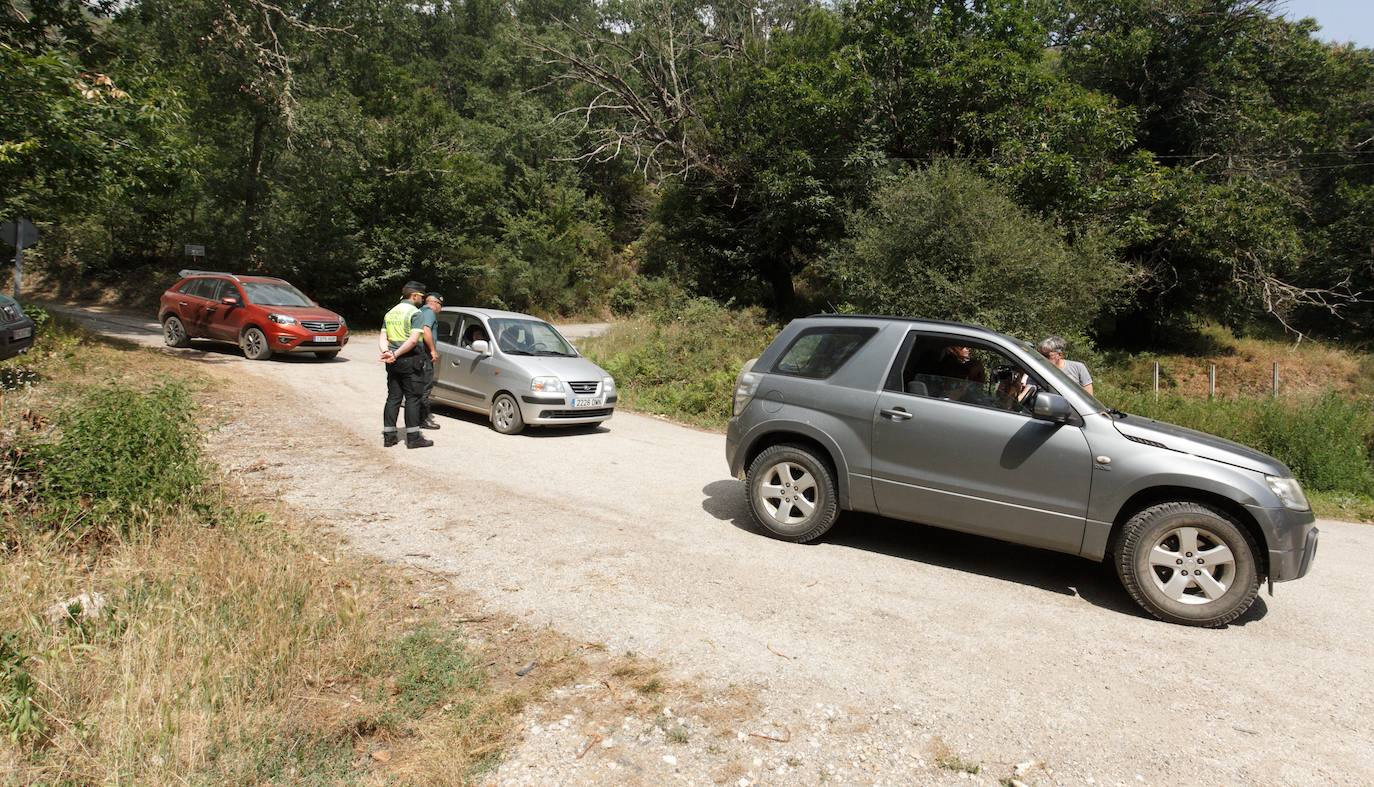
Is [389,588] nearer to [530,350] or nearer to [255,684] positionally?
[255,684]

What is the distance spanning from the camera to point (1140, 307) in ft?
92.6

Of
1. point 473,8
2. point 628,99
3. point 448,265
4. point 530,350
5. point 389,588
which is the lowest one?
point 389,588

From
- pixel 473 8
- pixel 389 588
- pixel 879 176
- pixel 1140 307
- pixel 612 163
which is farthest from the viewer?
pixel 473 8

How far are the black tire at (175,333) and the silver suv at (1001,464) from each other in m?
15.8

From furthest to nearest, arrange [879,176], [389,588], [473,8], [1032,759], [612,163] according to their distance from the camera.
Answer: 1. [473,8]
2. [612,163]
3. [879,176]
4. [389,588]
5. [1032,759]

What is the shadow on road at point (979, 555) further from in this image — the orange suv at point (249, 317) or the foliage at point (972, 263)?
the orange suv at point (249, 317)

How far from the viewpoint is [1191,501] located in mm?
5145

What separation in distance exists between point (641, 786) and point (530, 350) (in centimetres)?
894

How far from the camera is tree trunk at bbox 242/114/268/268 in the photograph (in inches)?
1156

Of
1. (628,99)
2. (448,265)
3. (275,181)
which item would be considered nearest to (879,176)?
(628,99)

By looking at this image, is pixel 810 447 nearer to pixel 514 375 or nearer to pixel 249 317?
pixel 514 375

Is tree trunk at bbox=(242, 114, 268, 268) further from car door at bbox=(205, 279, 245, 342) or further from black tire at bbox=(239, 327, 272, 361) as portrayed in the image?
black tire at bbox=(239, 327, 272, 361)

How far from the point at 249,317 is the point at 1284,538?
17588mm

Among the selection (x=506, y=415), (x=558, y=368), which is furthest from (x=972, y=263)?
(x=506, y=415)
